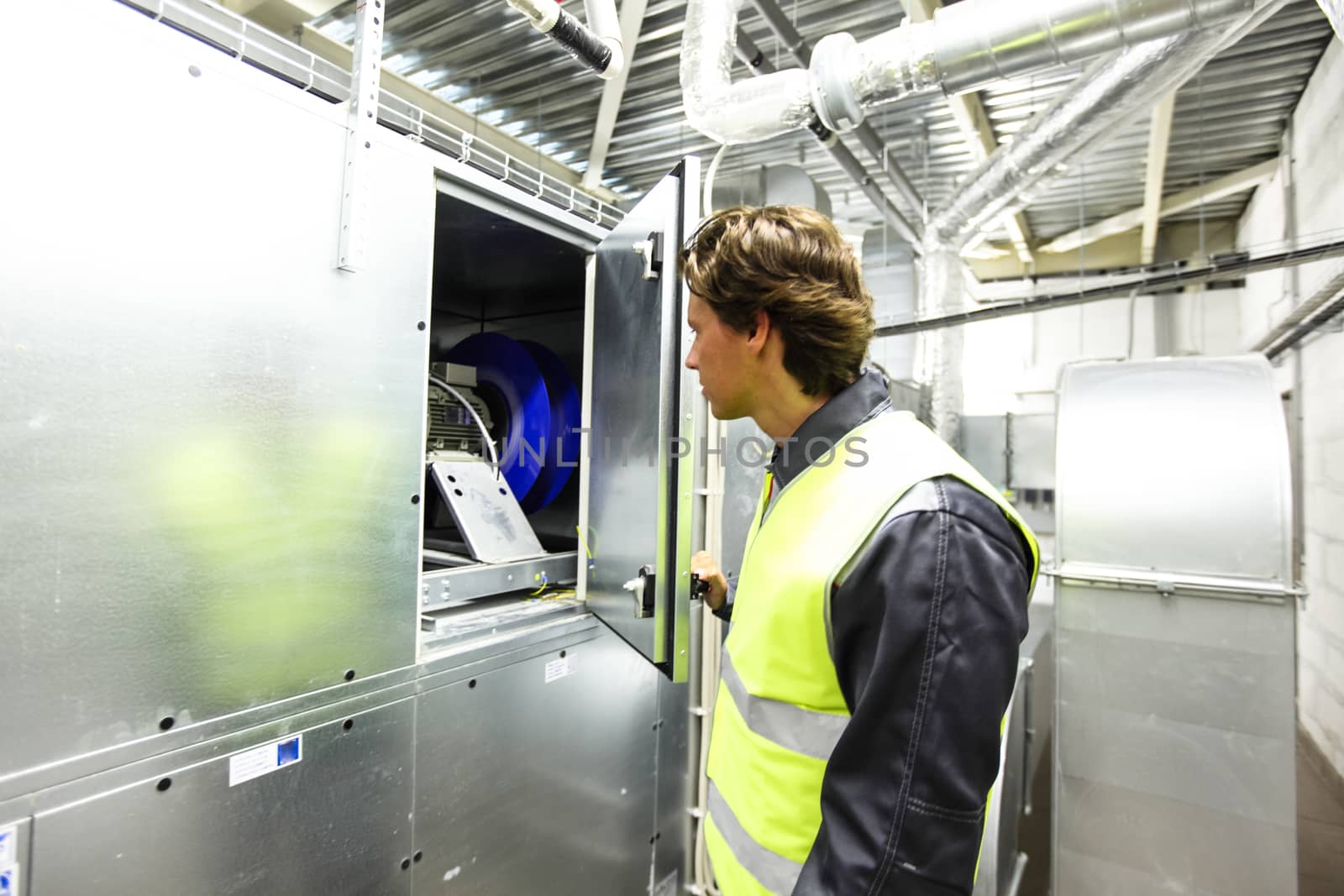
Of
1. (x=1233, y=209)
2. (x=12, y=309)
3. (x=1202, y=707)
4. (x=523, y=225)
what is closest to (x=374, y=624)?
(x=12, y=309)

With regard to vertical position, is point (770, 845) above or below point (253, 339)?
below

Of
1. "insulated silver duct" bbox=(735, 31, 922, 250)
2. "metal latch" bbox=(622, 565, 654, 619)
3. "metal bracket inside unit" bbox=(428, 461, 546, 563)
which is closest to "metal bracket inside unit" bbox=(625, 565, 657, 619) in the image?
"metal latch" bbox=(622, 565, 654, 619)

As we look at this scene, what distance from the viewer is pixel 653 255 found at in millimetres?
1006

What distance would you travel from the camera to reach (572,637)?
1232 mm

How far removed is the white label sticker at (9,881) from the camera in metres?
0.58

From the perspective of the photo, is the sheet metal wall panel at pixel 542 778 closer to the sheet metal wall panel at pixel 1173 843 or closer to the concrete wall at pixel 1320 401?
the sheet metal wall panel at pixel 1173 843

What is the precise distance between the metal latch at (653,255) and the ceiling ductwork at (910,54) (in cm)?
79

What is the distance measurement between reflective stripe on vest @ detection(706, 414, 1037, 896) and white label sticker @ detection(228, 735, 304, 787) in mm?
546

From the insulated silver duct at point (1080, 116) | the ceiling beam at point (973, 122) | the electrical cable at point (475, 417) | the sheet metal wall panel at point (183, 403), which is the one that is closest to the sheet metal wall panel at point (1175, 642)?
the insulated silver duct at point (1080, 116)

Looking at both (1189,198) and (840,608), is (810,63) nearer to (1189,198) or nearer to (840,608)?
(840,608)

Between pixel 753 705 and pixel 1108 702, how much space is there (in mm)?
1617

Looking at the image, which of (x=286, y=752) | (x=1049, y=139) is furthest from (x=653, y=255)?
(x=1049, y=139)

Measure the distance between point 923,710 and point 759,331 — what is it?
17.6 inches

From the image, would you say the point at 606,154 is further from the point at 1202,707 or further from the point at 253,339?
the point at 1202,707
